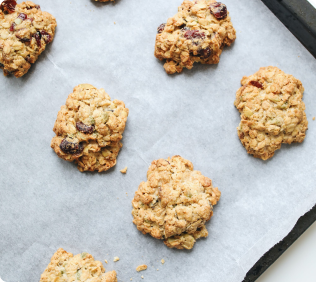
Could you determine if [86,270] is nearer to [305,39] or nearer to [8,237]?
[8,237]

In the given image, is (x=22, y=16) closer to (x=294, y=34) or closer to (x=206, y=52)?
(x=206, y=52)

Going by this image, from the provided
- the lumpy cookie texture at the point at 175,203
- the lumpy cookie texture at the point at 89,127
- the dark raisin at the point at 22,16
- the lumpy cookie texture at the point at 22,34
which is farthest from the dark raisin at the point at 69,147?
the dark raisin at the point at 22,16

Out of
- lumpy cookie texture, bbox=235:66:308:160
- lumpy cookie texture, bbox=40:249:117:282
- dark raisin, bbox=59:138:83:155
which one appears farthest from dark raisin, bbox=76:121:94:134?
lumpy cookie texture, bbox=235:66:308:160

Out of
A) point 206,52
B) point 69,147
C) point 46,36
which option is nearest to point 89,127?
point 69,147

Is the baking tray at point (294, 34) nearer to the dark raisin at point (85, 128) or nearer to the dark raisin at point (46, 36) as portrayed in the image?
the dark raisin at point (85, 128)

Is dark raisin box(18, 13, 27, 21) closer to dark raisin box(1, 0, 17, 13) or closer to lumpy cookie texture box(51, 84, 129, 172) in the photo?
dark raisin box(1, 0, 17, 13)

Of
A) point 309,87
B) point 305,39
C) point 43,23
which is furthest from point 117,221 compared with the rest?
point 305,39
